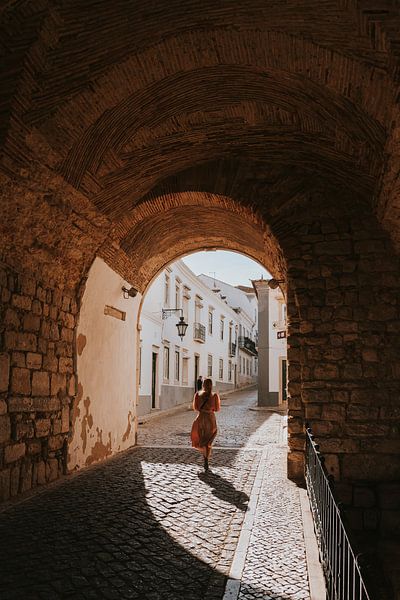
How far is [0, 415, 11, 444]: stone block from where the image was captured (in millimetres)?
5570

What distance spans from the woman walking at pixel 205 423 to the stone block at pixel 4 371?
2734 millimetres

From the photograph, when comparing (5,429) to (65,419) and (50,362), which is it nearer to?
(50,362)

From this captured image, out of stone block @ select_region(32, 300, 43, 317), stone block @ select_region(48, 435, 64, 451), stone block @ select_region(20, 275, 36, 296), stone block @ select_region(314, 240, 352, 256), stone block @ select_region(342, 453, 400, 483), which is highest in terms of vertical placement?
stone block @ select_region(314, 240, 352, 256)

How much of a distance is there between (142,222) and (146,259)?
1.44 metres

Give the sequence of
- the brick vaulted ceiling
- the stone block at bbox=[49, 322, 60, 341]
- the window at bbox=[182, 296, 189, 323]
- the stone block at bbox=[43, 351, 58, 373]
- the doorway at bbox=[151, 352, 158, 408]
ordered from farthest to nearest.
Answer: the window at bbox=[182, 296, 189, 323]
the doorway at bbox=[151, 352, 158, 408]
the stone block at bbox=[49, 322, 60, 341]
the stone block at bbox=[43, 351, 58, 373]
the brick vaulted ceiling

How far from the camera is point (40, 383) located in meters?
6.41

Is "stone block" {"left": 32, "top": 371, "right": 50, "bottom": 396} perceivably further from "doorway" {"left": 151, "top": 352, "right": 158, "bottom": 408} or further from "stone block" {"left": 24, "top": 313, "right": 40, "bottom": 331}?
"doorway" {"left": 151, "top": 352, "right": 158, "bottom": 408}

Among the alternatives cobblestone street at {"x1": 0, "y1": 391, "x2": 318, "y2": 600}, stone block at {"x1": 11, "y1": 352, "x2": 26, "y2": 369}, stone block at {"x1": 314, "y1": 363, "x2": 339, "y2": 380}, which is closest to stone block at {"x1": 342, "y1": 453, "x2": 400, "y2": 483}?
cobblestone street at {"x1": 0, "y1": 391, "x2": 318, "y2": 600}

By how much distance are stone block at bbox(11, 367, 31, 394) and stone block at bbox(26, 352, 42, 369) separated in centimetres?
9

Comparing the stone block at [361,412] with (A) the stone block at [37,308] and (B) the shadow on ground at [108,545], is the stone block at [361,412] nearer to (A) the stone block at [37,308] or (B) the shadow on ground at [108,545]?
(B) the shadow on ground at [108,545]

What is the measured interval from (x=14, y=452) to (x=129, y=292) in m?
3.98

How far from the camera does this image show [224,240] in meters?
10.2

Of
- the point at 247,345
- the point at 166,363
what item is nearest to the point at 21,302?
the point at 166,363

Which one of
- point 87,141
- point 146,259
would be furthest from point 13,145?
point 146,259
